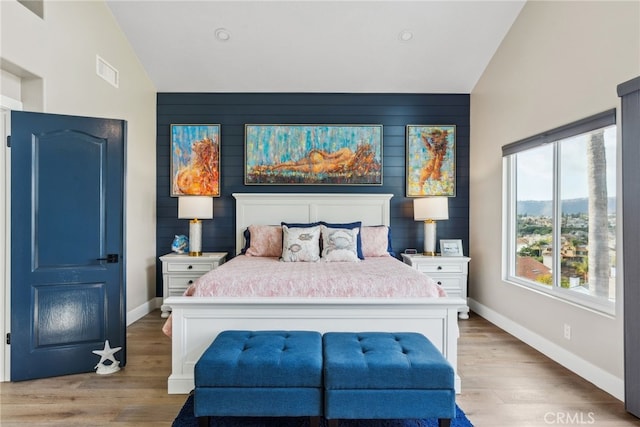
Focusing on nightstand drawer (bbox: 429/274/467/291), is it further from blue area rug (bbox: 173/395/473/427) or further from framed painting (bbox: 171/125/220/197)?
framed painting (bbox: 171/125/220/197)

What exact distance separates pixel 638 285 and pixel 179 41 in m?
4.56

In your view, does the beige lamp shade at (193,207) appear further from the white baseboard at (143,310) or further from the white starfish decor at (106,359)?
the white starfish decor at (106,359)

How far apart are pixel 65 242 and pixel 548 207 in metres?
4.19

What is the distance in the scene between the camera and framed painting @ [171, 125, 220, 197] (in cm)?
458

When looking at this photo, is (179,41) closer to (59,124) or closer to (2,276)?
(59,124)

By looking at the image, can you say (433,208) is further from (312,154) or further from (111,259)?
(111,259)

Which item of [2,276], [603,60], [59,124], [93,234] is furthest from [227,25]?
[603,60]

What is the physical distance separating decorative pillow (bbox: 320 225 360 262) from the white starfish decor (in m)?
1.99

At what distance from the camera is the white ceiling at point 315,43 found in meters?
3.52

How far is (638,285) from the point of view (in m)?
2.12

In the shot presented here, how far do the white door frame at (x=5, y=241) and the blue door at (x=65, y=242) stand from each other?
0.04 meters

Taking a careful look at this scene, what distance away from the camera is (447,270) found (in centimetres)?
423

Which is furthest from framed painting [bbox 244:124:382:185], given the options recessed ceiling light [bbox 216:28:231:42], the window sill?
the window sill

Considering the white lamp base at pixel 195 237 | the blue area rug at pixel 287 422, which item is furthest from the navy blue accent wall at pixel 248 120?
the blue area rug at pixel 287 422
